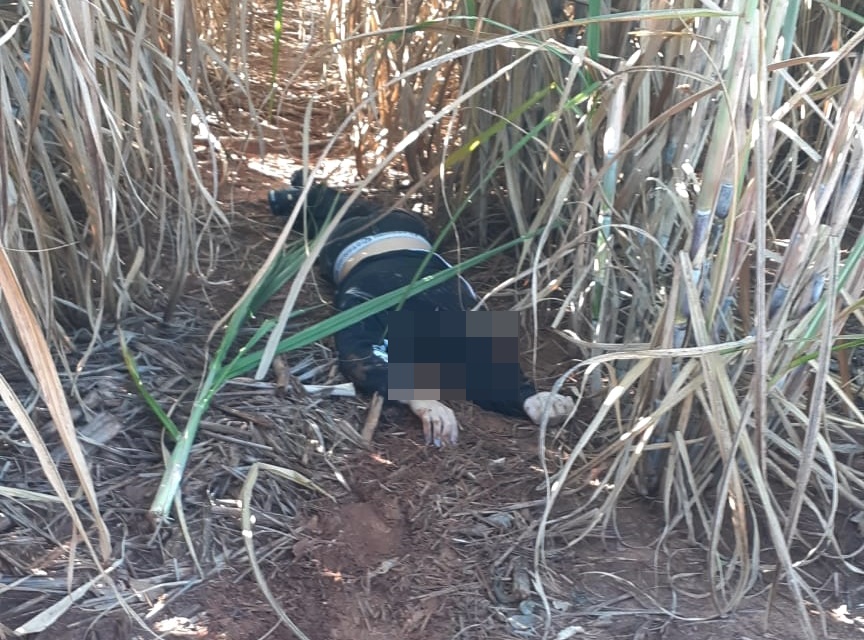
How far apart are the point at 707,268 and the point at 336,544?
0.66m

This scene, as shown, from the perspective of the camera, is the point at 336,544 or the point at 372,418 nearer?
the point at 336,544

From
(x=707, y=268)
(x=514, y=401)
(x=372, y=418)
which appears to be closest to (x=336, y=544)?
(x=372, y=418)

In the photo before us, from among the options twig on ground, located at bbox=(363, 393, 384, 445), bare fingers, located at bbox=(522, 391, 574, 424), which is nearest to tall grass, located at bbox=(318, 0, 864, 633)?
bare fingers, located at bbox=(522, 391, 574, 424)

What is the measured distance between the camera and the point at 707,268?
1.29 metres

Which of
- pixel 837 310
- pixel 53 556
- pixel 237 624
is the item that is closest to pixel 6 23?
pixel 53 556

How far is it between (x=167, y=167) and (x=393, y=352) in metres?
0.59

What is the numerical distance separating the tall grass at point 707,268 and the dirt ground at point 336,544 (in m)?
0.06

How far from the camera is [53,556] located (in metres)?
1.30

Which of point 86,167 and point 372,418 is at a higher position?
point 86,167

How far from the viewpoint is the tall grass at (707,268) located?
1150mm

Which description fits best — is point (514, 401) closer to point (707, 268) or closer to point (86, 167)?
point (707, 268)

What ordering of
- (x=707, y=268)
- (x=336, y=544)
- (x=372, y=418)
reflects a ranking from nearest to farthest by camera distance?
(x=707, y=268), (x=336, y=544), (x=372, y=418)

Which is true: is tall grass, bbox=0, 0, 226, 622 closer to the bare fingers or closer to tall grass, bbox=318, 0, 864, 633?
tall grass, bbox=318, 0, 864, 633

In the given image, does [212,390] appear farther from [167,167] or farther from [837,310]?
[837,310]
